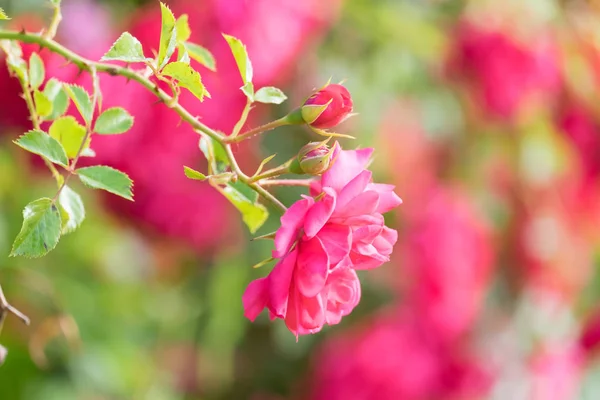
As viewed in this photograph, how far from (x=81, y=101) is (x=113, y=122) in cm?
1

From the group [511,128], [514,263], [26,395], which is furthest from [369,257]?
[514,263]

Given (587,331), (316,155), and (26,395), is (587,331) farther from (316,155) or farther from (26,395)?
(316,155)

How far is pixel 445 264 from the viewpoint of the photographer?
2.87 ft

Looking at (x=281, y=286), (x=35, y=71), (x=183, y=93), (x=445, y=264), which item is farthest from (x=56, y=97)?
(x=445, y=264)

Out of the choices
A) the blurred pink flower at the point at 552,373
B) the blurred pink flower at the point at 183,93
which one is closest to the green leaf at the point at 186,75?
the blurred pink flower at the point at 183,93

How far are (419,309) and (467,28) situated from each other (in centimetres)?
29

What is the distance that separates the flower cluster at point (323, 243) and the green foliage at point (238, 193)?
0.02 metres

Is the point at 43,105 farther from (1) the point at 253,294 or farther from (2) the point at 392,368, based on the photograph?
(2) the point at 392,368

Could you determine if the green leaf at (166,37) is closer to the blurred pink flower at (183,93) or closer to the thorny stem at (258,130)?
the thorny stem at (258,130)

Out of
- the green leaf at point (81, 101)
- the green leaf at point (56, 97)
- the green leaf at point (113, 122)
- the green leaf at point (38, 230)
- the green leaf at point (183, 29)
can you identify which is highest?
the green leaf at point (183, 29)

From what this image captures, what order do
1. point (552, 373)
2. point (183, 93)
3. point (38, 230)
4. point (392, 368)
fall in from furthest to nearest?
point (552, 373) < point (392, 368) < point (183, 93) < point (38, 230)

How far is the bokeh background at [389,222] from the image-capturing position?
0.72 metres

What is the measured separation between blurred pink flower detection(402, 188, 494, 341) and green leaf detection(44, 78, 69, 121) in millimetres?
599

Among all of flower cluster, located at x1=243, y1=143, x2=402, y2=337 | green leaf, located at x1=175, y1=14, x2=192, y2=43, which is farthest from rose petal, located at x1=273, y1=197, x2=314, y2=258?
green leaf, located at x1=175, y1=14, x2=192, y2=43
